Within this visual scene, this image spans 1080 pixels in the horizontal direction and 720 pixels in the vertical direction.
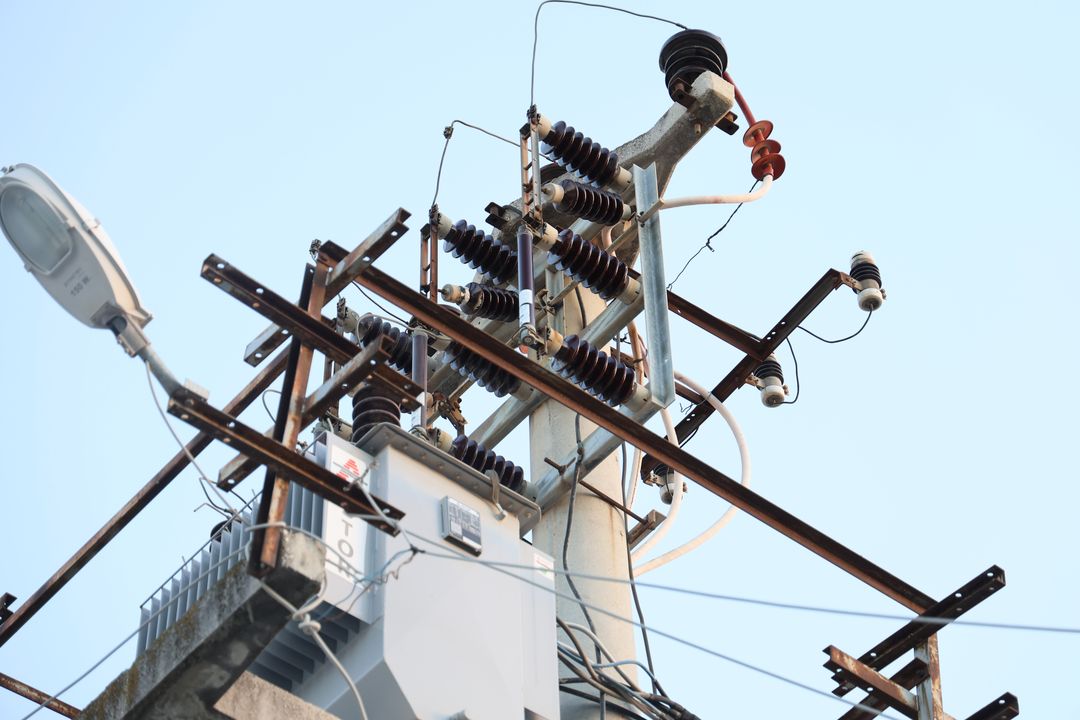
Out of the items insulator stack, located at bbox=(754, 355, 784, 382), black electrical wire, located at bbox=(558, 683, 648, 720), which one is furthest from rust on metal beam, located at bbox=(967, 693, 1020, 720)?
insulator stack, located at bbox=(754, 355, 784, 382)

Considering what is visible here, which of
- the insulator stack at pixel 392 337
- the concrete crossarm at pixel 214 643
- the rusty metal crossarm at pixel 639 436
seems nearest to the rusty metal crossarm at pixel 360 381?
the concrete crossarm at pixel 214 643

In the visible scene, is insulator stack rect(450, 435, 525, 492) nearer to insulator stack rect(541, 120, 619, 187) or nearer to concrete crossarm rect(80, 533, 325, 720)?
insulator stack rect(541, 120, 619, 187)

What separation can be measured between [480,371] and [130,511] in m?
2.93

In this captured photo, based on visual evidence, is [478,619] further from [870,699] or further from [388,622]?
[870,699]

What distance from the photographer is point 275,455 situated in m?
5.94

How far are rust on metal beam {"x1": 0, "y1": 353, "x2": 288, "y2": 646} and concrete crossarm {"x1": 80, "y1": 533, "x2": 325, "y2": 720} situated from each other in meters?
1.41

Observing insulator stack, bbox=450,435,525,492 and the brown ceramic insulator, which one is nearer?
insulator stack, bbox=450,435,525,492

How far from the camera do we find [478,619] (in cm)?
744

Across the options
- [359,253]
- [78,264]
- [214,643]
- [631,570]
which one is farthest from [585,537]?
[78,264]

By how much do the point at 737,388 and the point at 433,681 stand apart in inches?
187

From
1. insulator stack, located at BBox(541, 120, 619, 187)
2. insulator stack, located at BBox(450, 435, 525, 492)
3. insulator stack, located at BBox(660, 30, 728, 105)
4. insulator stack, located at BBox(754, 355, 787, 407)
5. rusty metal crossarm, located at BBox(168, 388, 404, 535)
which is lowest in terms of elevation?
rusty metal crossarm, located at BBox(168, 388, 404, 535)

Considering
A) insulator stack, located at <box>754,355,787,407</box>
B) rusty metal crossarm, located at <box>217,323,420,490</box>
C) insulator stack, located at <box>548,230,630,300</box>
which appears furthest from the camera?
insulator stack, located at <box>754,355,787,407</box>

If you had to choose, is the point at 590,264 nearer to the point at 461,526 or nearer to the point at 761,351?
the point at 761,351

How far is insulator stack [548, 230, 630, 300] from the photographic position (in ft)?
33.6
